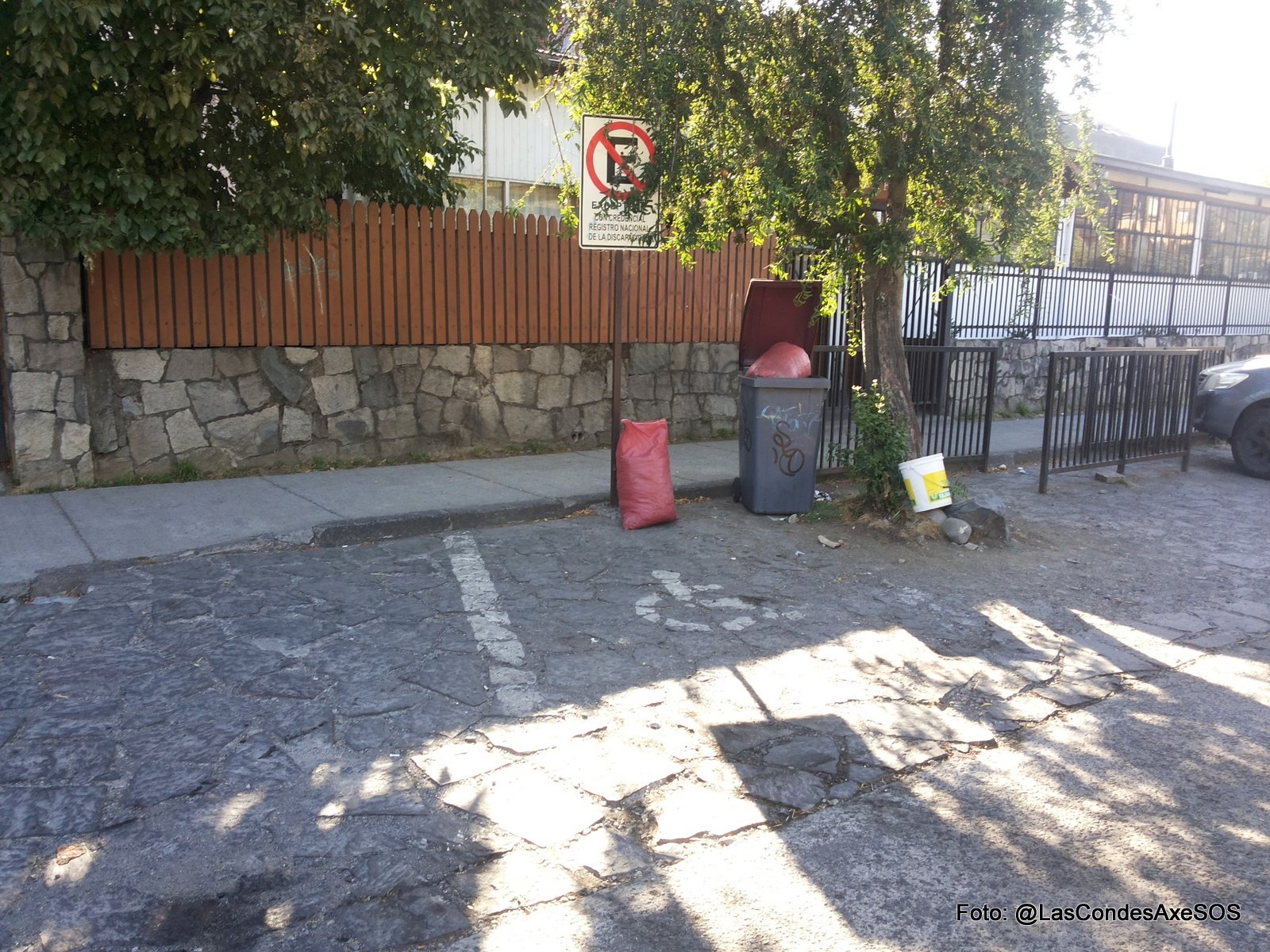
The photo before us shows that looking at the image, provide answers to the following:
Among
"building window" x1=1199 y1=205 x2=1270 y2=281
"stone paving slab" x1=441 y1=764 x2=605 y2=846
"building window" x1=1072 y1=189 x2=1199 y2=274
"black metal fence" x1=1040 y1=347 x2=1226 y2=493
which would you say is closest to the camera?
"stone paving slab" x1=441 y1=764 x2=605 y2=846

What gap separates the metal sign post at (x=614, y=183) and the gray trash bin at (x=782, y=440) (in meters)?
1.49

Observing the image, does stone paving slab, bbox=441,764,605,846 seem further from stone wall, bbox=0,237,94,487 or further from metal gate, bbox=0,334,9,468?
metal gate, bbox=0,334,9,468

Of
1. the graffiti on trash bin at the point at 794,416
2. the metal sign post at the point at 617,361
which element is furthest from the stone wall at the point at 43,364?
the graffiti on trash bin at the point at 794,416

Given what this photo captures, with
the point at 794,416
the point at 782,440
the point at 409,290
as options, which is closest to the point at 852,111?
the point at 794,416

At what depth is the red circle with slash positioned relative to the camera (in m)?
7.38

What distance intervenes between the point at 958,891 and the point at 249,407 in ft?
24.2

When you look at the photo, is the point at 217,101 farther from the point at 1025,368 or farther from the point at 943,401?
the point at 1025,368

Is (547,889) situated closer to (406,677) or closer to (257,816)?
(257,816)

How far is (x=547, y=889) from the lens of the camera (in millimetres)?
3084

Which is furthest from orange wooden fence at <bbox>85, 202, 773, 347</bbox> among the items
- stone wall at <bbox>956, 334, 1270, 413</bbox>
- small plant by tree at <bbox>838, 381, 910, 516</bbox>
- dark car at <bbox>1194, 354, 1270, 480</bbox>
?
dark car at <bbox>1194, 354, 1270, 480</bbox>

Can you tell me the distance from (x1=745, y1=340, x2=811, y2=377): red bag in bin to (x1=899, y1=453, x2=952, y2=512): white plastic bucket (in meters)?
1.13

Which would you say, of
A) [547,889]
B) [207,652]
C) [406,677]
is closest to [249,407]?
[207,652]

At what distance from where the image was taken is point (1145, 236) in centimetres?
2005

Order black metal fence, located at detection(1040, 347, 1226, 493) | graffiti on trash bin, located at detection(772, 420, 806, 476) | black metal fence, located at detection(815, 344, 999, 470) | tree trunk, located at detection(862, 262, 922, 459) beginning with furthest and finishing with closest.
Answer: black metal fence, located at detection(1040, 347, 1226, 493), black metal fence, located at detection(815, 344, 999, 470), tree trunk, located at detection(862, 262, 922, 459), graffiti on trash bin, located at detection(772, 420, 806, 476)
